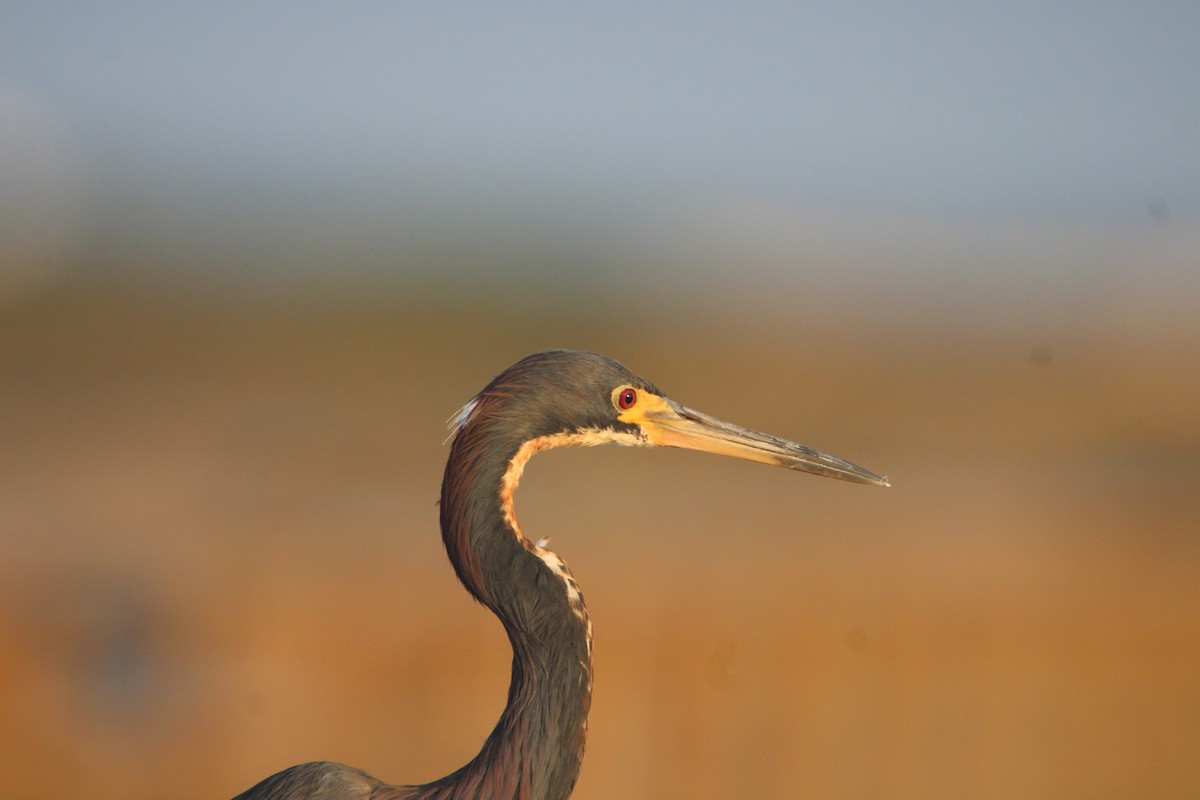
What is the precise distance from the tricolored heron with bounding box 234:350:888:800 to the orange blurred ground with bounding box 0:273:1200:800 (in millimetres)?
4571

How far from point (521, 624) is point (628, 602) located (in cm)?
622

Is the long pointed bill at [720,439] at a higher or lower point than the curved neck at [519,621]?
higher

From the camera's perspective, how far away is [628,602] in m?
9.15

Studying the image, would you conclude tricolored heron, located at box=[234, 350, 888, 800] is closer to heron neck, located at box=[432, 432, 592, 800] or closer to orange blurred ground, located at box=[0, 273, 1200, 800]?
heron neck, located at box=[432, 432, 592, 800]

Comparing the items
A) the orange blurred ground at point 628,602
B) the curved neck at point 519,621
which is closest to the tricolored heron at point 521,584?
the curved neck at point 519,621

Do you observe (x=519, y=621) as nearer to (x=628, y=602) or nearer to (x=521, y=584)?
(x=521, y=584)

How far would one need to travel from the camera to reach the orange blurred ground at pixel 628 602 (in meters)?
7.80

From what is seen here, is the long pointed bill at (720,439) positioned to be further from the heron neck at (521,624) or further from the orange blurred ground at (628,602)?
the orange blurred ground at (628,602)

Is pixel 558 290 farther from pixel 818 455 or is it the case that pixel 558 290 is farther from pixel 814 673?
pixel 818 455

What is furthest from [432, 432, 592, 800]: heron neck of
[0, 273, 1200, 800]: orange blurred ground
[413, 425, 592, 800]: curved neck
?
[0, 273, 1200, 800]: orange blurred ground

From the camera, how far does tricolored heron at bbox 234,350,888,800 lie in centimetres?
302

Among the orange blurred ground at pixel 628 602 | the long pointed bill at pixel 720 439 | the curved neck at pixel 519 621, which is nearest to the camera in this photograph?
the curved neck at pixel 519 621

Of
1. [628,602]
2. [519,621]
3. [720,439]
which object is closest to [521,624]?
[519,621]

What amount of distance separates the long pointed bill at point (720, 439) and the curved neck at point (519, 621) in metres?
0.45
